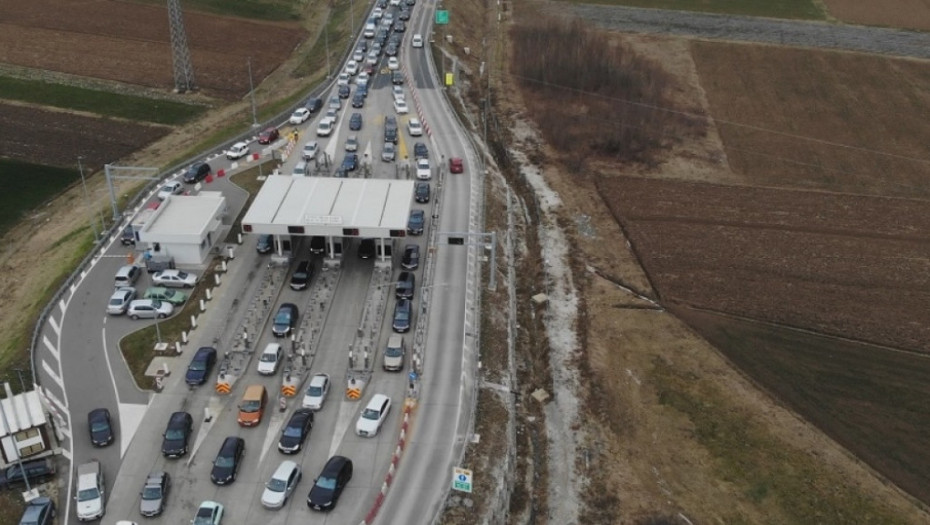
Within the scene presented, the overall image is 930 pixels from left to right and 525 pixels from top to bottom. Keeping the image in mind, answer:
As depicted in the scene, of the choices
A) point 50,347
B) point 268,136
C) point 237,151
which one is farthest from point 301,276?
point 268,136

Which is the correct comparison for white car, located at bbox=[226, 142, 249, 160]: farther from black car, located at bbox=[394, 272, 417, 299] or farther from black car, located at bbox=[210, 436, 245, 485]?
black car, located at bbox=[210, 436, 245, 485]

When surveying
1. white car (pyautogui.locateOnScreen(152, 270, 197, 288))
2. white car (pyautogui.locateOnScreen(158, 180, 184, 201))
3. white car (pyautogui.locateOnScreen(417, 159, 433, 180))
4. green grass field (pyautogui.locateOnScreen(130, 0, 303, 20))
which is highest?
green grass field (pyautogui.locateOnScreen(130, 0, 303, 20))

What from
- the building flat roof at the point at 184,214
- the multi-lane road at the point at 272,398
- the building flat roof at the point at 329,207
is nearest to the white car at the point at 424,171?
the multi-lane road at the point at 272,398

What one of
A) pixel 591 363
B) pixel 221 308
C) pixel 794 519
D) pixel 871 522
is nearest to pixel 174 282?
pixel 221 308

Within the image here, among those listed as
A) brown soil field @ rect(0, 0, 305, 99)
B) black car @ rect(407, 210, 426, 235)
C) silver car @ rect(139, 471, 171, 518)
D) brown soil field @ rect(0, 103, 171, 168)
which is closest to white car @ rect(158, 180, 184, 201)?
brown soil field @ rect(0, 103, 171, 168)

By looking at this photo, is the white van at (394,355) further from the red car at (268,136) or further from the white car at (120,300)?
the red car at (268,136)

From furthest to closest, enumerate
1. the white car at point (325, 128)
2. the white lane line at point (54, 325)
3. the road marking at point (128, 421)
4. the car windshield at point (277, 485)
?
the white car at point (325, 128), the white lane line at point (54, 325), the road marking at point (128, 421), the car windshield at point (277, 485)

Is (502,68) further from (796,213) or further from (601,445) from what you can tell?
(601,445)
